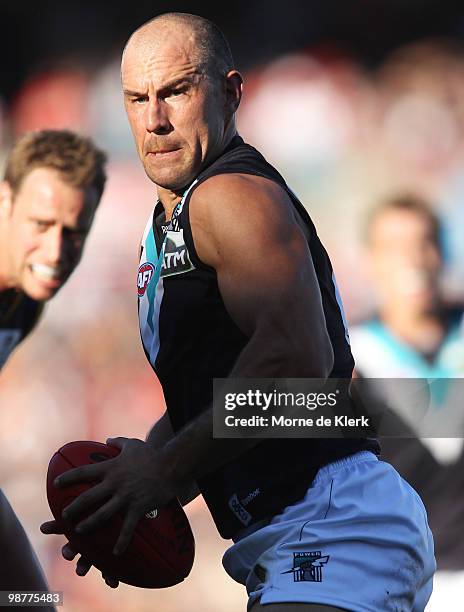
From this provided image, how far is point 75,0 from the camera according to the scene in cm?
423

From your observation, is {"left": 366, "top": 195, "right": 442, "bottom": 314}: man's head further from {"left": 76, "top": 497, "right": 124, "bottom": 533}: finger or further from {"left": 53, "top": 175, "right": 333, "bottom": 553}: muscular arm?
{"left": 76, "top": 497, "right": 124, "bottom": 533}: finger

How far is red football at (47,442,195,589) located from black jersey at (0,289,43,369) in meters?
2.00

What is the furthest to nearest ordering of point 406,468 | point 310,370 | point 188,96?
point 406,468 < point 188,96 < point 310,370

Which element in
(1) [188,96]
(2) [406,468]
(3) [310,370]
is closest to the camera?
(3) [310,370]

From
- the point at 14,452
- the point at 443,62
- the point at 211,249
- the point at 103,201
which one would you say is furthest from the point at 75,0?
the point at 211,249

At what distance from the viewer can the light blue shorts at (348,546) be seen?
→ 6.34ft

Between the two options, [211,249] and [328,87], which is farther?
[328,87]

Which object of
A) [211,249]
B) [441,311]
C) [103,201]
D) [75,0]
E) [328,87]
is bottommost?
[211,249]

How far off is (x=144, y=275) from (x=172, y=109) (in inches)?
15.2

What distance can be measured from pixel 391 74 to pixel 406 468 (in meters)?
1.65

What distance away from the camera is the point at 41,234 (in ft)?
13.9

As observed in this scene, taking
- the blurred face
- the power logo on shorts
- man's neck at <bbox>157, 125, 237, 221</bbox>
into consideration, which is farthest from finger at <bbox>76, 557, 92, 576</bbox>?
the blurred face

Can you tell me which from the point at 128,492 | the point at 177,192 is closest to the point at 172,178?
the point at 177,192

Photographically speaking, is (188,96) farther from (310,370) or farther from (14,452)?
A: (14,452)
